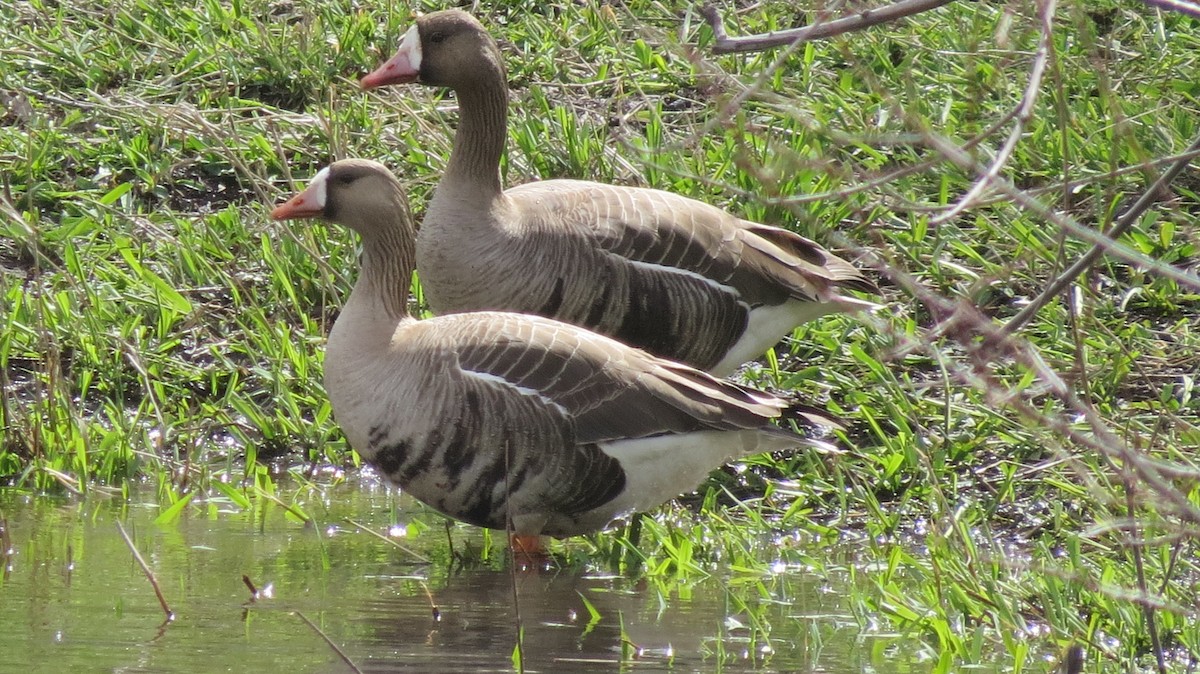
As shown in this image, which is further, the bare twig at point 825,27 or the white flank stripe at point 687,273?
the white flank stripe at point 687,273

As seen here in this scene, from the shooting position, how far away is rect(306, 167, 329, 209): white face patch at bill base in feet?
18.8

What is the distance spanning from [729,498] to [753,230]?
3.97 ft

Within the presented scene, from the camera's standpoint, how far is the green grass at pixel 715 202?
17.5 feet

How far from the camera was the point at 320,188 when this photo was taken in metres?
5.73

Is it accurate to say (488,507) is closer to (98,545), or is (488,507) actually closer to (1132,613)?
(98,545)

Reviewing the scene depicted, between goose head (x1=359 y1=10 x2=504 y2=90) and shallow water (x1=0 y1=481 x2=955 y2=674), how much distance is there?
6.19ft

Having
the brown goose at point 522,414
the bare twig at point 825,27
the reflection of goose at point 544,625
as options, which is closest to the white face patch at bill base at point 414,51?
the brown goose at point 522,414

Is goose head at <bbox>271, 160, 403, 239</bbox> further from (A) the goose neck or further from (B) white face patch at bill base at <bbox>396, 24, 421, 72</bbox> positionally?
(B) white face patch at bill base at <bbox>396, 24, 421, 72</bbox>

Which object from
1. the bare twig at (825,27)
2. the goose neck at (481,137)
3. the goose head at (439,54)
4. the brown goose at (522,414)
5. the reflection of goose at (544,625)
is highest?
the bare twig at (825,27)

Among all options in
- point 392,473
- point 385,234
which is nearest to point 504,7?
point 385,234

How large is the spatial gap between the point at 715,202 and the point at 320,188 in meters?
2.30

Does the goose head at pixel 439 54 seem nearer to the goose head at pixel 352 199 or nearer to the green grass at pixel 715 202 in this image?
the green grass at pixel 715 202

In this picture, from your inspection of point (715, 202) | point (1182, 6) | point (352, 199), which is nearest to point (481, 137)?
point (352, 199)

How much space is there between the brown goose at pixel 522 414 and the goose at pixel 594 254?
1.87 ft
